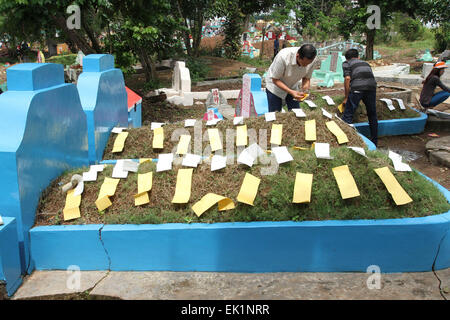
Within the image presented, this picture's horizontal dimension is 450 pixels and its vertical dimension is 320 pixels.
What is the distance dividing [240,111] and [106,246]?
4.15 meters

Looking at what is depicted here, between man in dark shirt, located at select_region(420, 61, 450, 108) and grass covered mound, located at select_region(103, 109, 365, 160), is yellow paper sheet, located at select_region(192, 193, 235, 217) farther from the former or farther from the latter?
man in dark shirt, located at select_region(420, 61, 450, 108)

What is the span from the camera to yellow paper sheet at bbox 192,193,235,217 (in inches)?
121

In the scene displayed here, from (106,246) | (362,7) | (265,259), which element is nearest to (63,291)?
(106,246)

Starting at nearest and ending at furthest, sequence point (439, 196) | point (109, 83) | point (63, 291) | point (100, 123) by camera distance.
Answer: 1. point (63, 291)
2. point (439, 196)
3. point (100, 123)
4. point (109, 83)

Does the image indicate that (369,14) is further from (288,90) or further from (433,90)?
(288,90)

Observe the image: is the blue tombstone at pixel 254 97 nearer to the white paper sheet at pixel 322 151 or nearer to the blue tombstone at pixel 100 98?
the blue tombstone at pixel 100 98

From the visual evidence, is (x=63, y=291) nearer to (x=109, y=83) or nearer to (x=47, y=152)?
(x=47, y=152)

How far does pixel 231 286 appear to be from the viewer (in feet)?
9.35

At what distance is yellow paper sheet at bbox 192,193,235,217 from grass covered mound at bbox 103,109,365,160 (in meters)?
1.31

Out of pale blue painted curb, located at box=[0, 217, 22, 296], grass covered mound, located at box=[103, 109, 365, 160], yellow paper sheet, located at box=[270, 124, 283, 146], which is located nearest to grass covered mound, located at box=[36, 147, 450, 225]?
pale blue painted curb, located at box=[0, 217, 22, 296]

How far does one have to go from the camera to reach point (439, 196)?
3.22 m

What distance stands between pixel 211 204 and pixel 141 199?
0.57 metres

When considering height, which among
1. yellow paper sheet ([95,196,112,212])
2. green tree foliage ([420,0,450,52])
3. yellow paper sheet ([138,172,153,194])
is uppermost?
green tree foliage ([420,0,450,52])

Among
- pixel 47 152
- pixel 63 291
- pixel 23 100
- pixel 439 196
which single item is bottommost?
pixel 63 291
